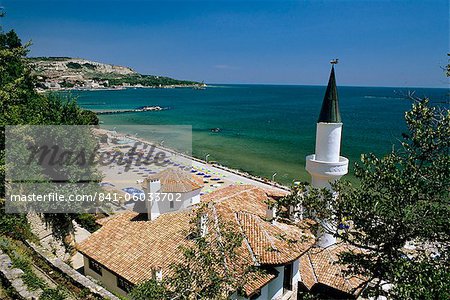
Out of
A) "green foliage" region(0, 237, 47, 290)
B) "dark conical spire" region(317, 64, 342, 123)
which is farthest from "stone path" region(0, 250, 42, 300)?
"dark conical spire" region(317, 64, 342, 123)

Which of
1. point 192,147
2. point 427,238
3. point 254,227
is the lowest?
point 192,147

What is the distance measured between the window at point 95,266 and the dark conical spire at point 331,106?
12.4m

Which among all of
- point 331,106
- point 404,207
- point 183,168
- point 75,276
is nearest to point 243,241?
point 75,276

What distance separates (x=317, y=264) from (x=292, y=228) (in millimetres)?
2549

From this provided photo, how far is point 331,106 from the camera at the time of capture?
15.1 m

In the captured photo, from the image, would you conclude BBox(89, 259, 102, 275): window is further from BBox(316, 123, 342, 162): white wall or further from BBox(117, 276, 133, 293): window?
BBox(316, 123, 342, 162): white wall

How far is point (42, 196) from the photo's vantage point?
49.1 ft

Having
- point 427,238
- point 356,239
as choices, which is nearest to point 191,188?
point 356,239

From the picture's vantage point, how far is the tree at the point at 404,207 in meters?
5.50

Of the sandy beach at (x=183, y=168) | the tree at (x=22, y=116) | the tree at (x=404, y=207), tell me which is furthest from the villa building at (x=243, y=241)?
the sandy beach at (x=183, y=168)

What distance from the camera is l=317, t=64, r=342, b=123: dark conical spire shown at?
49.6ft

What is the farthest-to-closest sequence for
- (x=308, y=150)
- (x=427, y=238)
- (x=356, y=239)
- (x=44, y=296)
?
(x=308, y=150)
(x=44, y=296)
(x=356, y=239)
(x=427, y=238)

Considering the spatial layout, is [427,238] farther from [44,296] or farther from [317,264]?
[317,264]

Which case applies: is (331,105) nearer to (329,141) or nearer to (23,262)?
(329,141)
